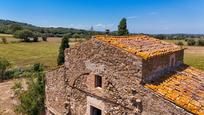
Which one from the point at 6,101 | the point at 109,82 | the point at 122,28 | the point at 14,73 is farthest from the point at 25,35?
the point at 109,82

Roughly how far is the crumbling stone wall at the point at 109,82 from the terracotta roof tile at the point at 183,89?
312 millimetres

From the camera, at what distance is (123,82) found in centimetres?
1164

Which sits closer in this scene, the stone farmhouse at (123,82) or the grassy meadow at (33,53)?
the stone farmhouse at (123,82)

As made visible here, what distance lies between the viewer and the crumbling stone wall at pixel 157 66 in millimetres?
11156

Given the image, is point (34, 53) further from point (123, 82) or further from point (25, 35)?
point (123, 82)

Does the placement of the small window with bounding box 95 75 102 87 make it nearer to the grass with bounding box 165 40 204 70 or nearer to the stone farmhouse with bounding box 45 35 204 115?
the stone farmhouse with bounding box 45 35 204 115

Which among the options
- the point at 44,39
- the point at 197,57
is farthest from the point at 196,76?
the point at 44,39

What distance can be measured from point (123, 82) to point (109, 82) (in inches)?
36.6

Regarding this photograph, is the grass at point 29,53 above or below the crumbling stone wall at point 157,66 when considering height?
below

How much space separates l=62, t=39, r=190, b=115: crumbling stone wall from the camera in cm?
1066

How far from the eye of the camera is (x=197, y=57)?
203 feet

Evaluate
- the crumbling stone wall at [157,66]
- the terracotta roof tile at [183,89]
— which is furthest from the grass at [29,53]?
the terracotta roof tile at [183,89]

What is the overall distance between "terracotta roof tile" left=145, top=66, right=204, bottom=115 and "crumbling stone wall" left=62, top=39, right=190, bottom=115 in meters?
0.31

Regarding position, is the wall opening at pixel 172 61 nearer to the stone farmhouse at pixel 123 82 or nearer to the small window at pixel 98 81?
the stone farmhouse at pixel 123 82
